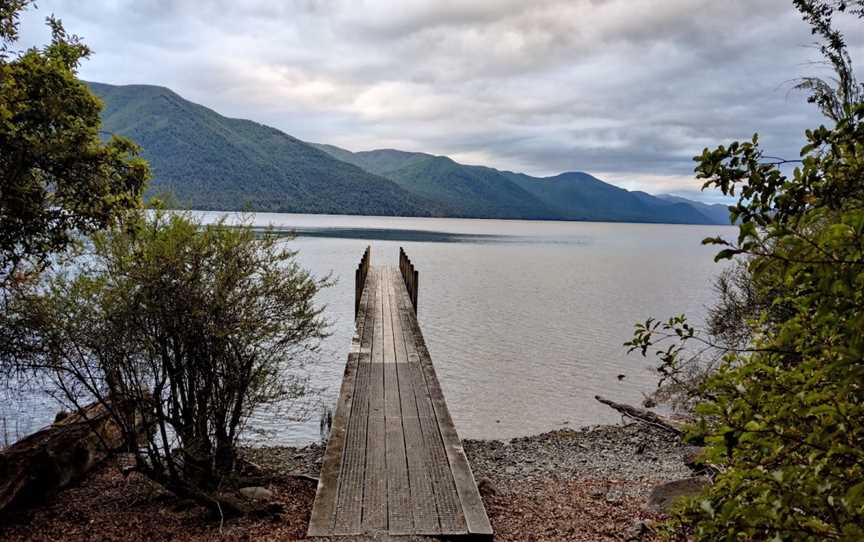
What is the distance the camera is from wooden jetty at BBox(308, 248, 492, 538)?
543cm

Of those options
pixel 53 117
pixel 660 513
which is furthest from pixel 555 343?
pixel 53 117

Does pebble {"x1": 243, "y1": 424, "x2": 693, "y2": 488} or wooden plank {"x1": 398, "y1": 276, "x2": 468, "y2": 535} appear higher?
wooden plank {"x1": 398, "y1": 276, "x2": 468, "y2": 535}

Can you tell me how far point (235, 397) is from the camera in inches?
275

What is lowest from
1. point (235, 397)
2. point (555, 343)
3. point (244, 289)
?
point (555, 343)

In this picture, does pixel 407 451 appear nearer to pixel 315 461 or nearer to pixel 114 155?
pixel 315 461

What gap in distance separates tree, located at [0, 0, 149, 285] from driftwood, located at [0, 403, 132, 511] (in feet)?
7.43

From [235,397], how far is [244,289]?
1.39 metres

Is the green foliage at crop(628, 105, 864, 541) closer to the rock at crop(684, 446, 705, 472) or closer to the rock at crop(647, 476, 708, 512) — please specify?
the rock at crop(647, 476, 708, 512)

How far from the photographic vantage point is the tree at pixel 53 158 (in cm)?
649

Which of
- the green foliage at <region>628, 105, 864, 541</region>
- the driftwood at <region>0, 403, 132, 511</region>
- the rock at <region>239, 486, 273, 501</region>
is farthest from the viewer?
the rock at <region>239, 486, 273, 501</region>

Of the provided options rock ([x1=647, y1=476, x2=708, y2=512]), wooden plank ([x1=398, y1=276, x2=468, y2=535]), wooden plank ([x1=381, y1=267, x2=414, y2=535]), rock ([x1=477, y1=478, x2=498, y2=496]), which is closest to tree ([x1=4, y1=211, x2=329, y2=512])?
wooden plank ([x1=381, y1=267, x2=414, y2=535])

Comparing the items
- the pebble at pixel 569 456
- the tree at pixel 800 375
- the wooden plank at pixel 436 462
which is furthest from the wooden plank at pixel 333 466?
the tree at pixel 800 375

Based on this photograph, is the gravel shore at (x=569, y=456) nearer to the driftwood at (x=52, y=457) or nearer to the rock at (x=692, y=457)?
the rock at (x=692, y=457)

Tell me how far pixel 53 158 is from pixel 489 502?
6914 millimetres
